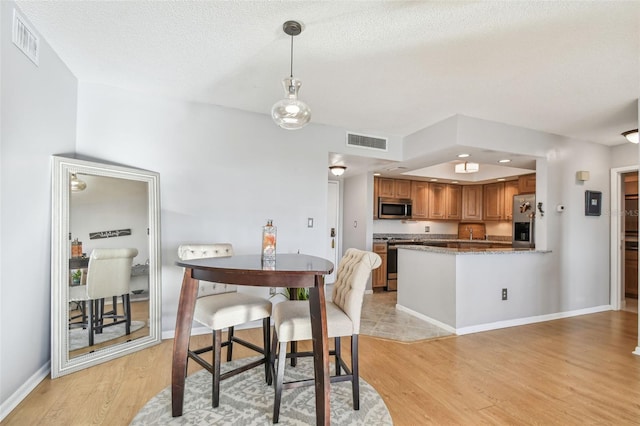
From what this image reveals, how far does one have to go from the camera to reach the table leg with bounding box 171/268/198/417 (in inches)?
73.1

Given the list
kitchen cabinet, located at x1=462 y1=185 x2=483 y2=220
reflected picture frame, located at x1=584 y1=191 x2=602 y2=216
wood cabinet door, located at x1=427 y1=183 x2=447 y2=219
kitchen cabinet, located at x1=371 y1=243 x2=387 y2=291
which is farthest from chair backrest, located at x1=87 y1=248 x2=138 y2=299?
kitchen cabinet, located at x1=462 y1=185 x2=483 y2=220

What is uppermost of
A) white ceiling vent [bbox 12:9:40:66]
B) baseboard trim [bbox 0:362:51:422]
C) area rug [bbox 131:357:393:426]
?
white ceiling vent [bbox 12:9:40:66]

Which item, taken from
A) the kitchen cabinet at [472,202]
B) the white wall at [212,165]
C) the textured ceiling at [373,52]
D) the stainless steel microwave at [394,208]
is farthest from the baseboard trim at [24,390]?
the kitchen cabinet at [472,202]

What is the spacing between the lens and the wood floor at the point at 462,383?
191 centimetres

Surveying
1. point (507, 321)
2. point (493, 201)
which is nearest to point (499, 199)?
point (493, 201)

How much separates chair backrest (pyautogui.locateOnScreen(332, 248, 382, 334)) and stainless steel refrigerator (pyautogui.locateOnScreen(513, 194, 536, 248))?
3.70m

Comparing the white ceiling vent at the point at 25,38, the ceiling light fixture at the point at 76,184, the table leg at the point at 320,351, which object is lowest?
the table leg at the point at 320,351

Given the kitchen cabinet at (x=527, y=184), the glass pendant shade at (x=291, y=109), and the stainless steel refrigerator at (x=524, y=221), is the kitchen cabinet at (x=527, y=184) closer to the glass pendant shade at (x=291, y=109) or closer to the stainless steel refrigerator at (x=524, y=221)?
the stainless steel refrigerator at (x=524, y=221)

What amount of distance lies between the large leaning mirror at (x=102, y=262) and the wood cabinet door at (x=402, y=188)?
431 centimetres

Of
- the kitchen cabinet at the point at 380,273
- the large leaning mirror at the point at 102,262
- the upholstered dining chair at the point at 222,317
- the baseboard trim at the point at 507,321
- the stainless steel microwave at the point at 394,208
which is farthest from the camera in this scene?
the stainless steel microwave at the point at 394,208

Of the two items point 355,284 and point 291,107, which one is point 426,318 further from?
point 291,107

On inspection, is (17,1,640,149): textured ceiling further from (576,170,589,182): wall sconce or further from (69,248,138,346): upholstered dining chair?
(69,248,138,346): upholstered dining chair

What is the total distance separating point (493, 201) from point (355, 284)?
18.2 feet

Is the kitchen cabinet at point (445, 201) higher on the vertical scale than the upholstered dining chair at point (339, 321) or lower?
higher
